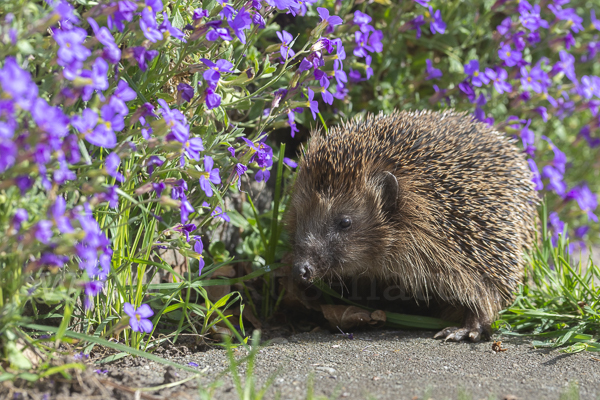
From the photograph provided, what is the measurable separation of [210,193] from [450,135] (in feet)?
7.10

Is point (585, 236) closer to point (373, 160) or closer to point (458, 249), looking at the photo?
point (458, 249)

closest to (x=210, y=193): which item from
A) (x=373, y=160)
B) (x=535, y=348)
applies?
(x=373, y=160)

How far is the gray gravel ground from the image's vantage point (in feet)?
9.25

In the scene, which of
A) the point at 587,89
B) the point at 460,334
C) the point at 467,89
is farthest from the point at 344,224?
the point at 587,89

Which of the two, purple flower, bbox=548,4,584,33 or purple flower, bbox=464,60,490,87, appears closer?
A: purple flower, bbox=464,60,490,87

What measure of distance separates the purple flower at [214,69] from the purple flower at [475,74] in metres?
2.65

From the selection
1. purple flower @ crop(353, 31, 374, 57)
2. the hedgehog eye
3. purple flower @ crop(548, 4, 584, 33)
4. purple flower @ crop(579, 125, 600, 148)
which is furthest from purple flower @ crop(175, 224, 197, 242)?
purple flower @ crop(579, 125, 600, 148)

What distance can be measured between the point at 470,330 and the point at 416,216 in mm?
924

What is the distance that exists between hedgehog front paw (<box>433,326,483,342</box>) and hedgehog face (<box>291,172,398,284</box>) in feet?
2.52

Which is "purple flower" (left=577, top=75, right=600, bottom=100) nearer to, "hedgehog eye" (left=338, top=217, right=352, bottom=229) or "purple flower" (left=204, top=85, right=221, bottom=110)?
"hedgehog eye" (left=338, top=217, right=352, bottom=229)

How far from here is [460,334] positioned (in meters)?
3.98

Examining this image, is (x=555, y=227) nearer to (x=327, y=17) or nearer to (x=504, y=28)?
(x=504, y=28)

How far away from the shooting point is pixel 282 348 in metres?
3.57

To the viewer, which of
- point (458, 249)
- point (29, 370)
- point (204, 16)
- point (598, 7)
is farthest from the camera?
point (598, 7)
